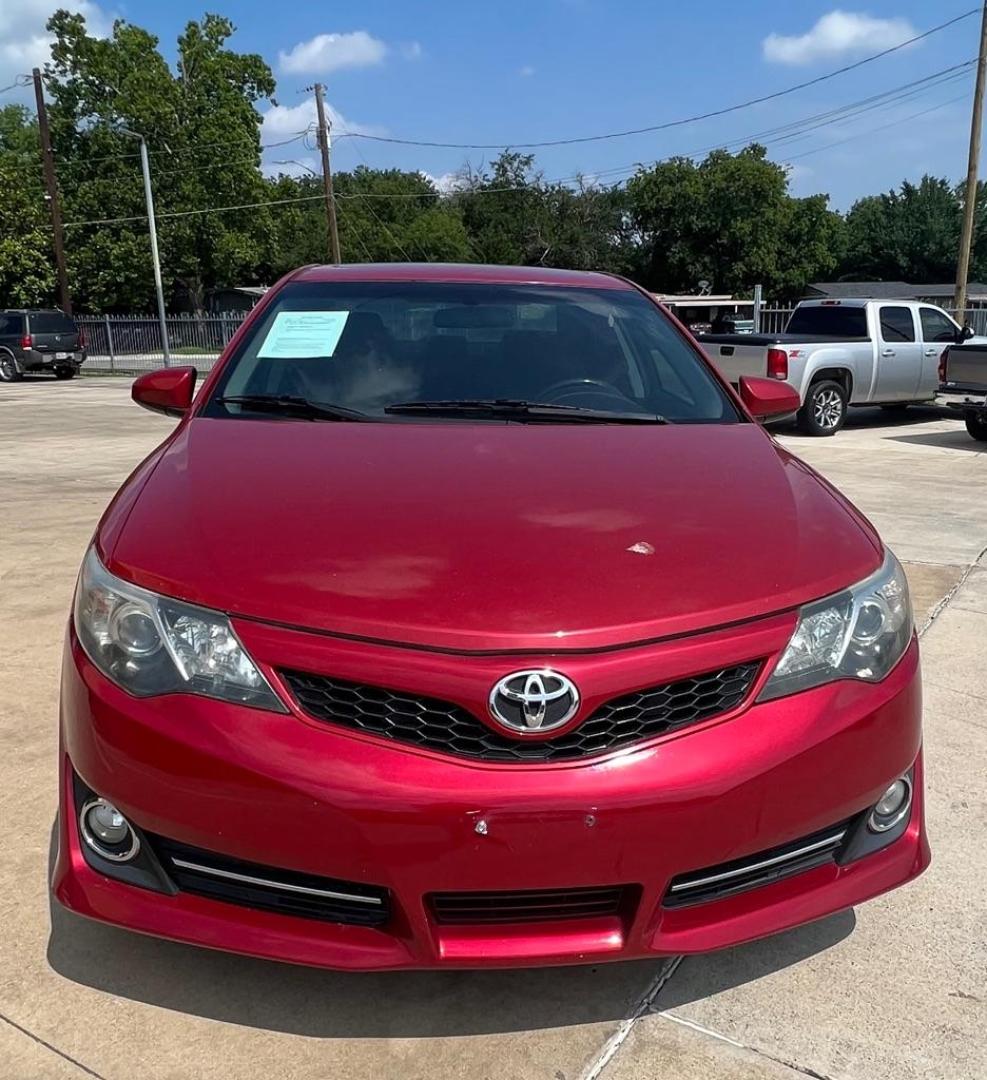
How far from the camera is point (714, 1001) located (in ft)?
6.93

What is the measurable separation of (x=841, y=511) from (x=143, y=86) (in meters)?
47.2

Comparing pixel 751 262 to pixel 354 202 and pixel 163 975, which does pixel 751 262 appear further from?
pixel 163 975

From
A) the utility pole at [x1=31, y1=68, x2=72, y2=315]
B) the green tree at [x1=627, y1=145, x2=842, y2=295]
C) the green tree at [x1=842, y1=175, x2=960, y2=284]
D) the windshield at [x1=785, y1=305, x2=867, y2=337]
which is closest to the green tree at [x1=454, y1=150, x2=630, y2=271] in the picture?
the green tree at [x1=627, y1=145, x2=842, y2=295]

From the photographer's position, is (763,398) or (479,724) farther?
(763,398)

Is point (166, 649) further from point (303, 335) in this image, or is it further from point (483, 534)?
point (303, 335)

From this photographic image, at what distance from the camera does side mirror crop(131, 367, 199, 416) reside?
3.36 m

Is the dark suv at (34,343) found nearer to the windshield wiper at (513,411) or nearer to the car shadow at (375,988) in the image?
the windshield wiper at (513,411)

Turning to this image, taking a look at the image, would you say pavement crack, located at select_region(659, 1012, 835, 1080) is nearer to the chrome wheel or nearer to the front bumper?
the front bumper

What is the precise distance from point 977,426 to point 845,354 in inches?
77.1

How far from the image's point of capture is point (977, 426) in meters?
11.9

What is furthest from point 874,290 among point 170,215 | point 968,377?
point 968,377

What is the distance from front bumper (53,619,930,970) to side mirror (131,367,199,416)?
1.65m

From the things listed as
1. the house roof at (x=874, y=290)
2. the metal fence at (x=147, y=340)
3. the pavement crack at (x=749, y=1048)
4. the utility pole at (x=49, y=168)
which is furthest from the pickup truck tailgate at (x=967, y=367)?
the house roof at (x=874, y=290)

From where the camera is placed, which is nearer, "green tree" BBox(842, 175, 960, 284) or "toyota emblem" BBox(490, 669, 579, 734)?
"toyota emblem" BBox(490, 669, 579, 734)
